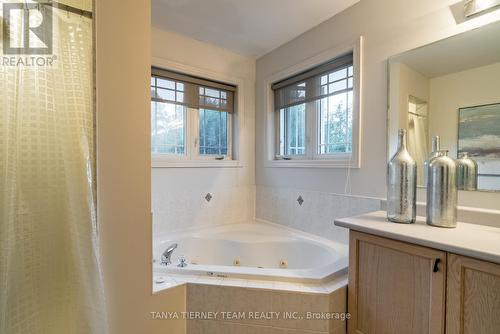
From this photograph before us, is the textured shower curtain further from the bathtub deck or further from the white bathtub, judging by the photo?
the white bathtub

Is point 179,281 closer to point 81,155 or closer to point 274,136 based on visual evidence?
point 81,155

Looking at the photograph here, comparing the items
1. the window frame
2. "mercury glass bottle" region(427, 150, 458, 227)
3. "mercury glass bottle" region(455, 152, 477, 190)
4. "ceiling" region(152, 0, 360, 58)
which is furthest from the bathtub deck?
"ceiling" region(152, 0, 360, 58)

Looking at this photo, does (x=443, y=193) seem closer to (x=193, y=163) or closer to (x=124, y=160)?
(x=124, y=160)

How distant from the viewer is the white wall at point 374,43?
1.45 meters

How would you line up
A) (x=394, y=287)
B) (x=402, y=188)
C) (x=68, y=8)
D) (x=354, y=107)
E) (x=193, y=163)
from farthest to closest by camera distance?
1. (x=193, y=163)
2. (x=354, y=107)
3. (x=402, y=188)
4. (x=394, y=287)
5. (x=68, y=8)

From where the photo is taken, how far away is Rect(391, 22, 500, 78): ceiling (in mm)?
1264

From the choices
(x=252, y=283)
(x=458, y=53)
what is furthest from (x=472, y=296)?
(x=458, y=53)

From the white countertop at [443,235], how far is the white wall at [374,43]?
0.95 ft

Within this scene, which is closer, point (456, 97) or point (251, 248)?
point (456, 97)

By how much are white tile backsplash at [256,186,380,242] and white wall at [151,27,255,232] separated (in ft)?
0.76

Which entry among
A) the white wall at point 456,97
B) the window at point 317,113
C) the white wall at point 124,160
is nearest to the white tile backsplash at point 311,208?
the window at point 317,113

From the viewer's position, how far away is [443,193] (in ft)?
3.91

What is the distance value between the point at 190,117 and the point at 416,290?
84.7 inches
